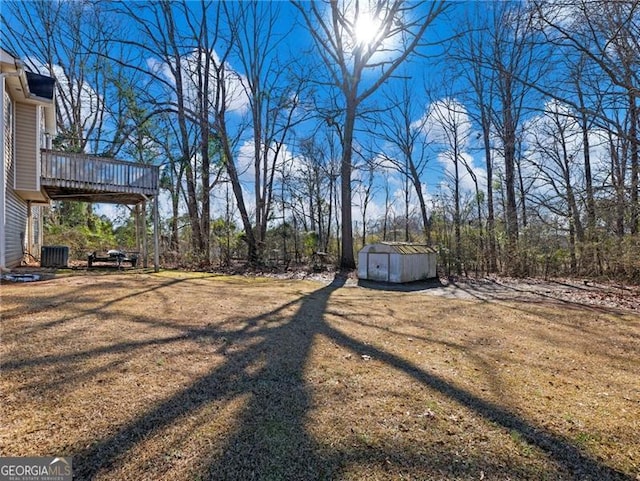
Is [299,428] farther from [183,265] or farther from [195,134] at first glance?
[195,134]

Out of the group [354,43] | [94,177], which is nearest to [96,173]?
[94,177]

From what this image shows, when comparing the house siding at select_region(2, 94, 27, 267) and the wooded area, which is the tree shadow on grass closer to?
the wooded area

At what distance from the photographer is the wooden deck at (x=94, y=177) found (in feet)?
32.3

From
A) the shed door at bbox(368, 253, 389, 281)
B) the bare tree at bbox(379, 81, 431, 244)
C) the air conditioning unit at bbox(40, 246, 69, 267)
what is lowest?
the shed door at bbox(368, 253, 389, 281)

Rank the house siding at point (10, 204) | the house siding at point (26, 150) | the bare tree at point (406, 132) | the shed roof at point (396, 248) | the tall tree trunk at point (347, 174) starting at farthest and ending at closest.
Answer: the bare tree at point (406, 132)
the tall tree trunk at point (347, 174)
the shed roof at point (396, 248)
the house siding at point (26, 150)
the house siding at point (10, 204)

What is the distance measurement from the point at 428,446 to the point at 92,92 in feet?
81.4

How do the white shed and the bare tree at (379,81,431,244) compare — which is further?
the bare tree at (379,81,431,244)

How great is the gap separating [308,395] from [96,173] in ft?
34.6

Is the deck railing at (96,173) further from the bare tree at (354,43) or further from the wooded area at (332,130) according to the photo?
the bare tree at (354,43)

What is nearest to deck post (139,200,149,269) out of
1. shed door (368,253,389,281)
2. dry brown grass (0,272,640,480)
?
dry brown grass (0,272,640,480)

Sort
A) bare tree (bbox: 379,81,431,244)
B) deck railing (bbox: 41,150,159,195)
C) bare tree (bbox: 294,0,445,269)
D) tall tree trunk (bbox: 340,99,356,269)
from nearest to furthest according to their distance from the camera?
deck railing (bbox: 41,150,159,195)
bare tree (bbox: 294,0,445,269)
tall tree trunk (bbox: 340,99,356,269)
bare tree (bbox: 379,81,431,244)

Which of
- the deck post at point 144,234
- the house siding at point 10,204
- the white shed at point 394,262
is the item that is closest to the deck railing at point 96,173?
the house siding at point 10,204

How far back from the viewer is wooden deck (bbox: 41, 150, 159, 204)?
984 cm

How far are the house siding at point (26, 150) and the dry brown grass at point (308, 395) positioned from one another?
5.83 metres
